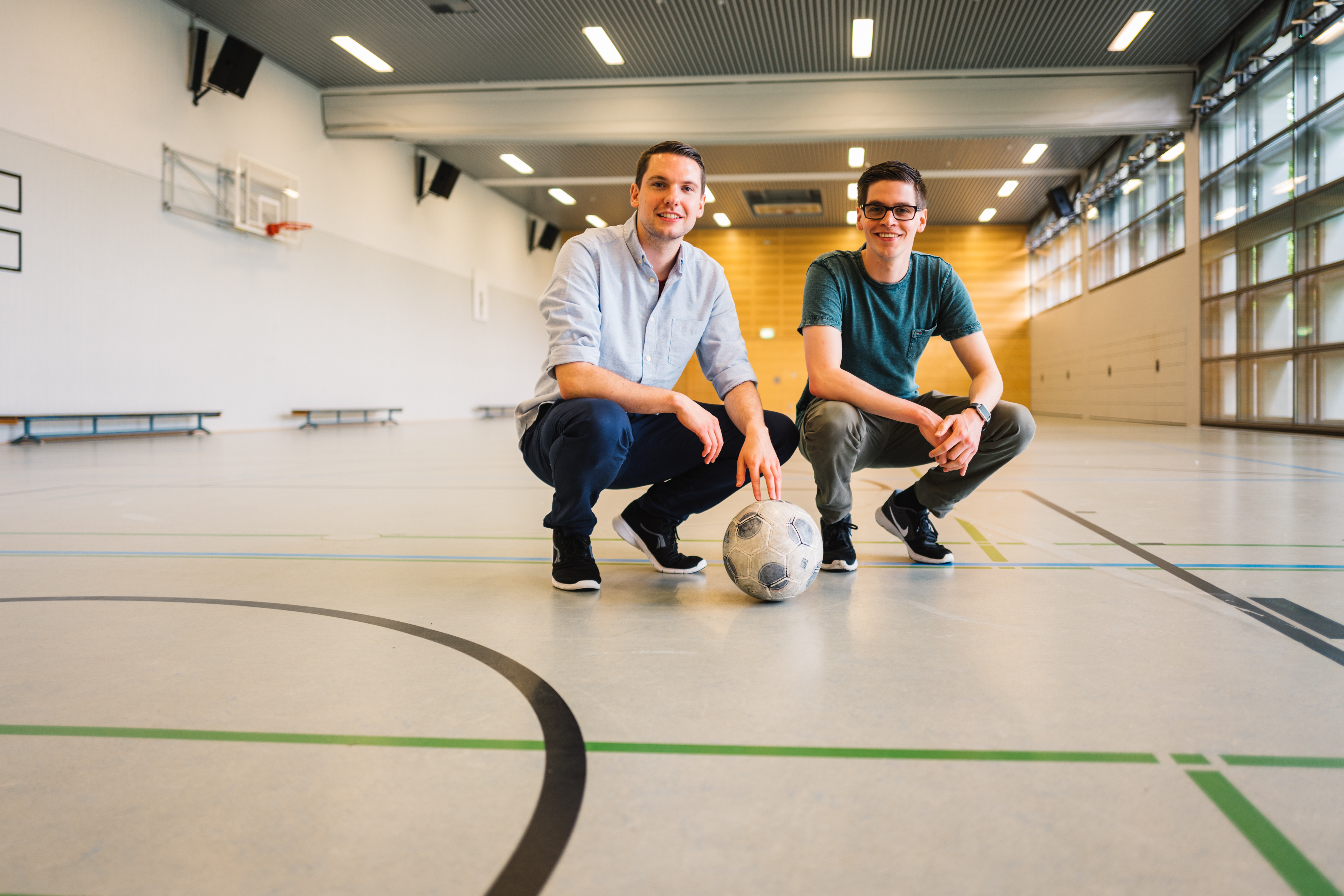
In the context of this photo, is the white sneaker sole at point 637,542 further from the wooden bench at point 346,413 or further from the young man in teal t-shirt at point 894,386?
the wooden bench at point 346,413

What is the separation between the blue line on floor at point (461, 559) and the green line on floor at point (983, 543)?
0.20ft

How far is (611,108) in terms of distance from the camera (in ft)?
40.3

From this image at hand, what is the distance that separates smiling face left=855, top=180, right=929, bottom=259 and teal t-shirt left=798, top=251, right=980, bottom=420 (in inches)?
4.8

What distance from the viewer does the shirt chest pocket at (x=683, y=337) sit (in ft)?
8.06

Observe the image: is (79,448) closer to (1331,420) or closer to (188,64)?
(188,64)

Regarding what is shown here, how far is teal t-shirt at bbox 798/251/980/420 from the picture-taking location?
269cm

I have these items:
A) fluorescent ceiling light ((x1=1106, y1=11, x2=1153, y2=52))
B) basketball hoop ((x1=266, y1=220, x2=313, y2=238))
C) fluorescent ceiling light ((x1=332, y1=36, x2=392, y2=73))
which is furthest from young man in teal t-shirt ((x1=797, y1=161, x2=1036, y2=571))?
basketball hoop ((x1=266, y1=220, x2=313, y2=238))

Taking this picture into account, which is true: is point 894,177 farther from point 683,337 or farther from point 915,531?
point 915,531

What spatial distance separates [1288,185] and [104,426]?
14256mm

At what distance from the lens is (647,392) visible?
223 cm

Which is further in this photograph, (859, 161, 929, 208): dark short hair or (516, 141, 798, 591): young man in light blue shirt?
(859, 161, 929, 208): dark short hair

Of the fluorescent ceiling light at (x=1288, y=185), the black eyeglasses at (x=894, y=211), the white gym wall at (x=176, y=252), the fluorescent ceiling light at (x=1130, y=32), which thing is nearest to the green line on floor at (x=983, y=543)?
the black eyeglasses at (x=894, y=211)

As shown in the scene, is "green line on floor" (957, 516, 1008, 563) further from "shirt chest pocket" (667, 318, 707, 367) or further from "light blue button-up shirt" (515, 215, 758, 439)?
"shirt chest pocket" (667, 318, 707, 367)

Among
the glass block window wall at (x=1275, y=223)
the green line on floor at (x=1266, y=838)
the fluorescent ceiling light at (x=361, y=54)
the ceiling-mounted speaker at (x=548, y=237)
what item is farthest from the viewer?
the ceiling-mounted speaker at (x=548, y=237)
